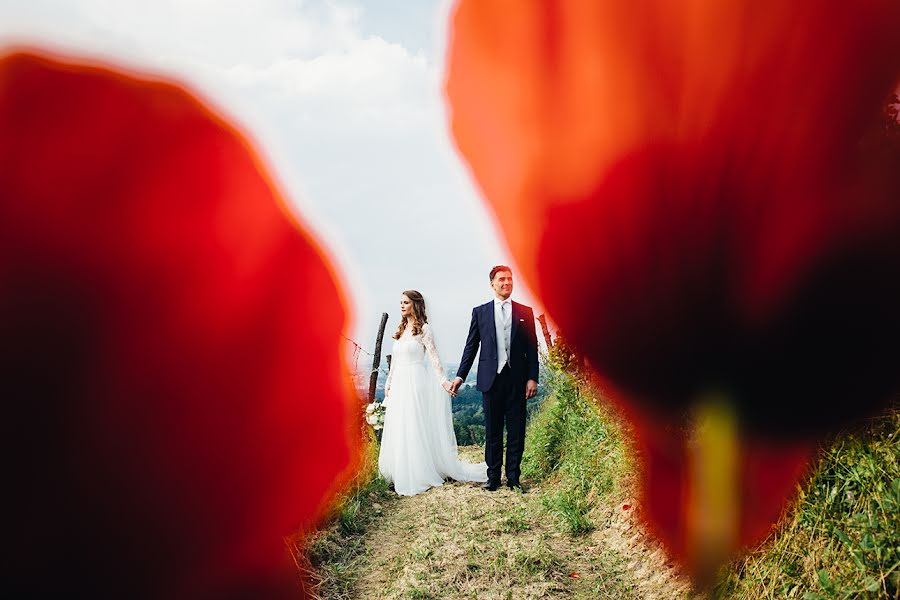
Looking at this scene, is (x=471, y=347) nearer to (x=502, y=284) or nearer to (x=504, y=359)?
(x=504, y=359)

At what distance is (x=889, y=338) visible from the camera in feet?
3.08

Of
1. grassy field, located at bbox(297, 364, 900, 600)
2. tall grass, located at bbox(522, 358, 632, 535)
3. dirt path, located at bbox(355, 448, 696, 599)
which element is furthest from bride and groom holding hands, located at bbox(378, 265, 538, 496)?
dirt path, located at bbox(355, 448, 696, 599)

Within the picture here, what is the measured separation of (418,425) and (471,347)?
1.18 meters

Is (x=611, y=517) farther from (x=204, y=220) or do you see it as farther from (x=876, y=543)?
(x=204, y=220)

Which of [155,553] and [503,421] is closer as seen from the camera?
[155,553]

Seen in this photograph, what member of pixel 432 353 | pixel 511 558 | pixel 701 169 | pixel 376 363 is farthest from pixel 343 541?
pixel 701 169

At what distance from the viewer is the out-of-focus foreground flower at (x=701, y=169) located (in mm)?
813

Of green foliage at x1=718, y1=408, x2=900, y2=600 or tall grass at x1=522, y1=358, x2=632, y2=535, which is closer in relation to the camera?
green foliage at x1=718, y1=408, x2=900, y2=600

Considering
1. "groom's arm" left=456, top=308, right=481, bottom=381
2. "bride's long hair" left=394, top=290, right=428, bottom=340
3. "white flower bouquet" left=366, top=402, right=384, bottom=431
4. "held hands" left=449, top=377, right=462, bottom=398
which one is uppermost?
"bride's long hair" left=394, top=290, right=428, bottom=340

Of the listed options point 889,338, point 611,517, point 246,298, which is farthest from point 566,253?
point 611,517

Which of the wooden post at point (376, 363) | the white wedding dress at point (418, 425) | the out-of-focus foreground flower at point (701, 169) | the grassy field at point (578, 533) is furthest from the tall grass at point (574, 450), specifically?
the out-of-focus foreground flower at point (701, 169)

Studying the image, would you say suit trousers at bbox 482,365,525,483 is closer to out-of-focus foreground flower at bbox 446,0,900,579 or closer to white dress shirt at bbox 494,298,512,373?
white dress shirt at bbox 494,298,512,373

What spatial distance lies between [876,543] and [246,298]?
134 centimetres

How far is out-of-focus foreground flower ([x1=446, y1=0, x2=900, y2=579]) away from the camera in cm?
81
